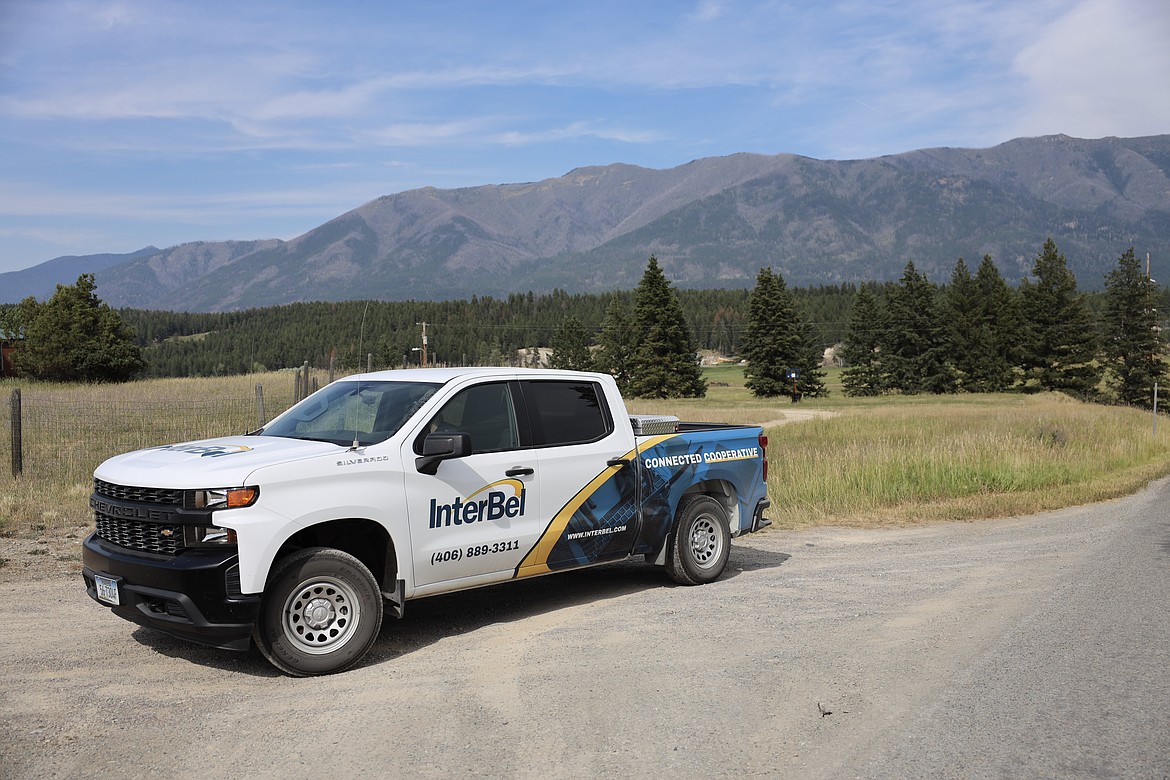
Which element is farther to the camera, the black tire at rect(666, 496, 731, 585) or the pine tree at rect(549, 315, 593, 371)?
the pine tree at rect(549, 315, 593, 371)

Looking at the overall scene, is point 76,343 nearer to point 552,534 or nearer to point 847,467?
point 847,467

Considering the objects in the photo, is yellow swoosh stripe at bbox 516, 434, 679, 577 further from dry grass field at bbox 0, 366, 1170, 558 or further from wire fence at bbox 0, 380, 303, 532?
wire fence at bbox 0, 380, 303, 532

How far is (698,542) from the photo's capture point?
8.95m

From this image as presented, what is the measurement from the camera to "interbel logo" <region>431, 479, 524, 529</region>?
6.75m

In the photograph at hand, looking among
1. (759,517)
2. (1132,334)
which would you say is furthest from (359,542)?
(1132,334)

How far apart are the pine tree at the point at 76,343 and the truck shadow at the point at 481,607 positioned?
51.5m

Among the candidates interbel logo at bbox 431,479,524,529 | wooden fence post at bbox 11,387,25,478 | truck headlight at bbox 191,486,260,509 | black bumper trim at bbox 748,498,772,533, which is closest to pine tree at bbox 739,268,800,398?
wooden fence post at bbox 11,387,25,478

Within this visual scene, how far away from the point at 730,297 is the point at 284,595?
182 metres

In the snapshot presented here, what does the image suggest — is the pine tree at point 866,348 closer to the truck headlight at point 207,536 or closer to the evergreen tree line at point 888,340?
the evergreen tree line at point 888,340

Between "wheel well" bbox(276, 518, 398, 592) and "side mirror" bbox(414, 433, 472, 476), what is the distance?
518 millimetres

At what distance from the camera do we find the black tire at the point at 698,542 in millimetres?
8695

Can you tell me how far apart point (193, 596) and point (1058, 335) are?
8437 centimetres

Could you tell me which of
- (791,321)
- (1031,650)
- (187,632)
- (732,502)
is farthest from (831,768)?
(791,321)

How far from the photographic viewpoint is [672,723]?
5.12m
